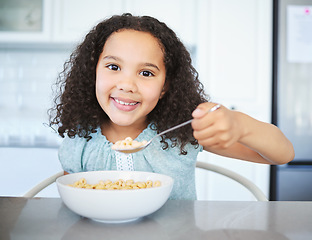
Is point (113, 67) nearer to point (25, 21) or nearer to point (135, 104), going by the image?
point (135, 104)

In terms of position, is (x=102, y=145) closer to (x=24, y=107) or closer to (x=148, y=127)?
(x=148, y=127)

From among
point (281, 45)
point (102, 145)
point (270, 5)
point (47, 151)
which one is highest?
point (270, 5)

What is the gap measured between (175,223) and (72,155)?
60 cm

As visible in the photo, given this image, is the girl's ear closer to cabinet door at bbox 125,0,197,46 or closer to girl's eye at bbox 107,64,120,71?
girl's eye at bbox 107,64,120,71

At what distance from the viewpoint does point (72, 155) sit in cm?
105

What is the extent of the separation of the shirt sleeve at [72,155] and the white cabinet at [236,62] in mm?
1260

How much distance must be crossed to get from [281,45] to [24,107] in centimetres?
201

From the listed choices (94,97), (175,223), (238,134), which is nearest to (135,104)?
(94,97)

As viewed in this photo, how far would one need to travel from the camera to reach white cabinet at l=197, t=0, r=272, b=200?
218cm

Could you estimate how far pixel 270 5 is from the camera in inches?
85.3

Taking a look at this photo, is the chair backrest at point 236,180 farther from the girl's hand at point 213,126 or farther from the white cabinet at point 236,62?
the white cabinet at point 236,62

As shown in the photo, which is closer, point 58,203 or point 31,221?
point 31,221

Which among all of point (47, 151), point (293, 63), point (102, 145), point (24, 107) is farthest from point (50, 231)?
point (24, 107)

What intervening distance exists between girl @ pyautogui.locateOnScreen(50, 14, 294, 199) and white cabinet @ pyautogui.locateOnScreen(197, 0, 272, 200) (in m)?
1.08
